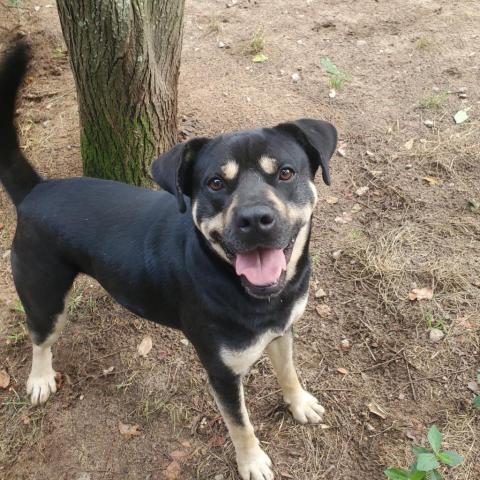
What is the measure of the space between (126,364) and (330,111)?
11.2 ft

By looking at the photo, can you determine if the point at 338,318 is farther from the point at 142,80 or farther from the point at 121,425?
the point at 142,80

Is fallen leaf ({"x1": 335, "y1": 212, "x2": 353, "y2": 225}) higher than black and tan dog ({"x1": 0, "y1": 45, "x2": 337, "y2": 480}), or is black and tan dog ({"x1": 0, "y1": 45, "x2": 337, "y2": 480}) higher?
black and tan dog ({"x1": 0, "y1": 45, "x2": 337, "y2": 480})

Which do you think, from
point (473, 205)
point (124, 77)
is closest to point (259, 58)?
point (124, 77)

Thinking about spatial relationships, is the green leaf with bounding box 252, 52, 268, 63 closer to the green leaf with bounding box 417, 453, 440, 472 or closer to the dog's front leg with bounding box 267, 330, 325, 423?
the dog's front leg with bounding box 267, 330, 325, 423

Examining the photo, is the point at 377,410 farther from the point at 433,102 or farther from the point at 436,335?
the point at 433,102

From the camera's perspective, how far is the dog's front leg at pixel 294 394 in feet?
10.5

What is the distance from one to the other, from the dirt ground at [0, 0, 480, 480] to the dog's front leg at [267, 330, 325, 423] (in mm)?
86

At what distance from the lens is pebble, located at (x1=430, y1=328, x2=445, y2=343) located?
361 centimetres

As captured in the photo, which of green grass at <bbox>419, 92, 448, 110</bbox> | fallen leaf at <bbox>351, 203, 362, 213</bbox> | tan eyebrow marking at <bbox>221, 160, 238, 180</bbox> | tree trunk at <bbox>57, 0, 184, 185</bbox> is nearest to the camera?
tan eyebrow marking at <bbox>221, 160, 238, 180</bbox>

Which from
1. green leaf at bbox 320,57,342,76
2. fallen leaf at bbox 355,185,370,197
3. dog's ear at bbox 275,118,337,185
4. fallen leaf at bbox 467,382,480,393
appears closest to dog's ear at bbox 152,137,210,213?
dog's ear at bbox 275,118,337,185

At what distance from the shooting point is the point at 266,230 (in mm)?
2217

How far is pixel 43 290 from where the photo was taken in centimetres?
304

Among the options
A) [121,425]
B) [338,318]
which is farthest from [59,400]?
[338,318]

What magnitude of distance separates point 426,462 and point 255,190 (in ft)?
5.16
